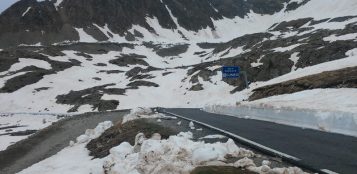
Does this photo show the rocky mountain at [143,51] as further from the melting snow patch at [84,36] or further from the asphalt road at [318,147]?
the asphalt road at [318,147]

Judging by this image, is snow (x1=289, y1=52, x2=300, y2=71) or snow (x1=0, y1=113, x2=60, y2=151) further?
snow (x1=289, y1=52, x2=300, y2=71)

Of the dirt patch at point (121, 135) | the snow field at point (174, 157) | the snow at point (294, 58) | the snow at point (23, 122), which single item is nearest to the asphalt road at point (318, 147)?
the snow field at point (174, 157)

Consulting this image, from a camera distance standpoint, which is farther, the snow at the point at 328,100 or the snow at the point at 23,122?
the snow at the point at 23,122

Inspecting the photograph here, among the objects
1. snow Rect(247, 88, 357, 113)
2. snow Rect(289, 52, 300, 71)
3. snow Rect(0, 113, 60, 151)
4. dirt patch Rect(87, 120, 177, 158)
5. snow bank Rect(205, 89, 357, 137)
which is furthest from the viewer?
snow Rect(289, 52, 300, 71)

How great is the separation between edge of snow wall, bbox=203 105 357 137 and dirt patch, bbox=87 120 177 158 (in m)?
5.60

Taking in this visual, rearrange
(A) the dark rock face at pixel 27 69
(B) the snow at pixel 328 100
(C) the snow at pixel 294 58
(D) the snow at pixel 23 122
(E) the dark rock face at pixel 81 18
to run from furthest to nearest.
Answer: (E) the dark rock face at pixel 81 18
(A) the dark rock face at pixel 27 69
(C) the snow at pixel 294 58
(D) the snow at pixel 23 122
(B) the snow at pixel 328 100

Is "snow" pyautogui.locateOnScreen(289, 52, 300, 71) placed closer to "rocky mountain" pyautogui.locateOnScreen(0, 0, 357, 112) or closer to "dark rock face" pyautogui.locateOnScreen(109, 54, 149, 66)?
"rocky mountain" pyautogui.locateOnScreen(0, 0, 357, 112)

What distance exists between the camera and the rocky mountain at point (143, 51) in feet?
216

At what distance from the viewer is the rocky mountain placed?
2589 inches

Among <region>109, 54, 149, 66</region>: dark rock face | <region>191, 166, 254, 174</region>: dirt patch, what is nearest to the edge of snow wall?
<region>191, 166, 254, 174</region>: dirt patch

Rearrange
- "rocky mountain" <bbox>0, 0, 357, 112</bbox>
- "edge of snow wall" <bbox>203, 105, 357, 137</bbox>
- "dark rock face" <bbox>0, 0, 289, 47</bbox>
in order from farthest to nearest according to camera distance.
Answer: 1. "dark rock face" <bbox>0, 0, 289, 47</bbox>
2. "rocky mountain" <bbox>0, 0, 357, 112</bbox>
3. "edge of snow wall" <bbox>203, 105, 357, 137</bbox>

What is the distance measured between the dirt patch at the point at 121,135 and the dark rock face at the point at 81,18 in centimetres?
13006

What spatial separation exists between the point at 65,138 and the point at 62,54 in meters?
91.2

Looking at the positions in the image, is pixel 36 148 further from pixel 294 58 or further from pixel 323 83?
pixel 294 58
